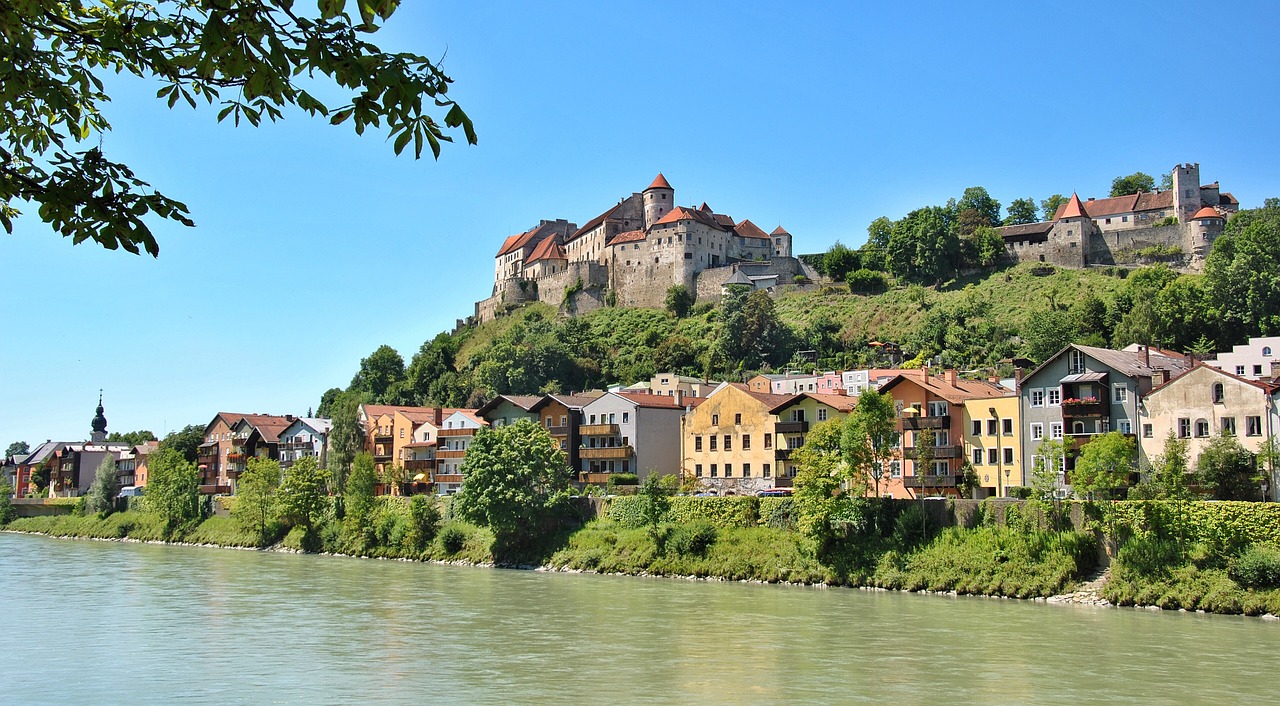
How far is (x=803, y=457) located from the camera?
45594 millimetres

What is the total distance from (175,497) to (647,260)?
61747 mm

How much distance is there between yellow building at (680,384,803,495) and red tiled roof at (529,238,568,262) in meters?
77.6

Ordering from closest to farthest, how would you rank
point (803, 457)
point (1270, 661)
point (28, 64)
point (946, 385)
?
1. point (28, 64)
2. point (1270, 661)
3. point (803, 457)
4. point (946, 385)

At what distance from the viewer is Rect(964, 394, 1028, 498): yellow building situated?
50125mm

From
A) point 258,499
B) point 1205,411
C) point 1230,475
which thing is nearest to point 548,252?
point 258,499

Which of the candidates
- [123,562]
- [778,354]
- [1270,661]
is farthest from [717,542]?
[778,354]

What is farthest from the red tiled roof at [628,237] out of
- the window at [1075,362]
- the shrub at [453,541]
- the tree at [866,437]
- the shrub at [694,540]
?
the tree at [866,437]

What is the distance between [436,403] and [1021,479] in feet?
236

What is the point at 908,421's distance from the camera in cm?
5272

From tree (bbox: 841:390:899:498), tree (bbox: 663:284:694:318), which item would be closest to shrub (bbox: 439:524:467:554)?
tree (bbox: 841:390:899:498)

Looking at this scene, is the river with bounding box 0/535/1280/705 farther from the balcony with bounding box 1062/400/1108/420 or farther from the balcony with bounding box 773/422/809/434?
the balcony with bounding box 773/422/809/434

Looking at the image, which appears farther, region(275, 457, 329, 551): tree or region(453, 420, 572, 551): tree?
region(275, 457, 329, 551): tree

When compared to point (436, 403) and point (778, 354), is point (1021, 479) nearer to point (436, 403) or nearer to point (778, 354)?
point (778, 354)

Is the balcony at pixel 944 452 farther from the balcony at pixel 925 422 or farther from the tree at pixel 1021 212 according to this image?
the tree at pixel 1021 212
